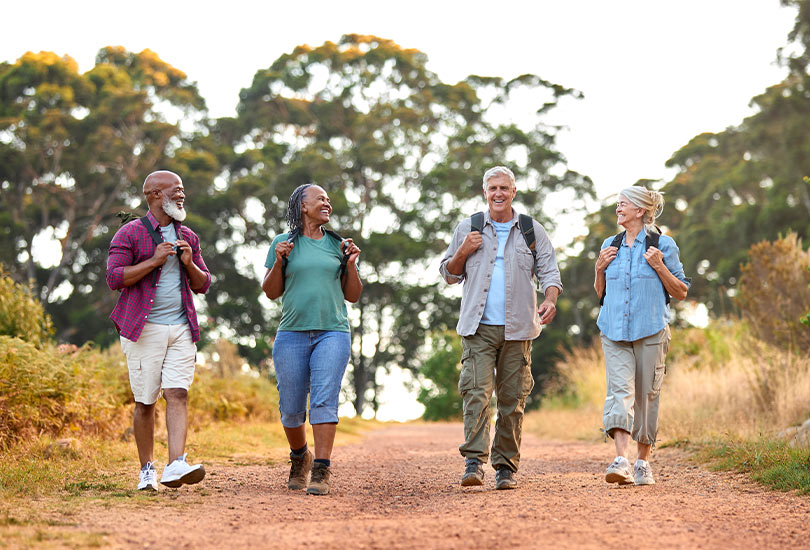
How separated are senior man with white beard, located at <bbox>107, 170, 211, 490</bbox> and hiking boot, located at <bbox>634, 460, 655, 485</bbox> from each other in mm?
3178

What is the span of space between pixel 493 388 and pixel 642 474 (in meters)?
1.22

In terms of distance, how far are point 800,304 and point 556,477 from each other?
7121 millimetres

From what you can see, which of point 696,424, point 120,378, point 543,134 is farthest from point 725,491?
point 543,134

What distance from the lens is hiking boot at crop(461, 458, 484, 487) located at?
6785 millimetres

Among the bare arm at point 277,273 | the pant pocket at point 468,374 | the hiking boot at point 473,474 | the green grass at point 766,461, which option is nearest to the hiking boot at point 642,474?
the green grass at point 766,461

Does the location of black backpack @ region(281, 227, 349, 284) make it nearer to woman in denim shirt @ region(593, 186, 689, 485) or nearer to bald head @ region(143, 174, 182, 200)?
bald head @ region(143, 174, 182, 200)

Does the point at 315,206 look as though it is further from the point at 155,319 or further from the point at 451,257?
the point at 155,319

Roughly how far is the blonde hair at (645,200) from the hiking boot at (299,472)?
3.06m

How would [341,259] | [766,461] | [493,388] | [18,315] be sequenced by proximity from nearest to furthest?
[341,259], [493,388], [766,461], [18,315]

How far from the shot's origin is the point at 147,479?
254 inches

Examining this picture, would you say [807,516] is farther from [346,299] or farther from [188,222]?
[188,222]

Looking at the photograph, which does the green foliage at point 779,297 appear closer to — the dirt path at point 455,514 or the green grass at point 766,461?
the green grass at point 766,461

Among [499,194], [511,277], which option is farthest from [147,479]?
[499,194]

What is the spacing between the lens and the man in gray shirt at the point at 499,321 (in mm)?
6891
